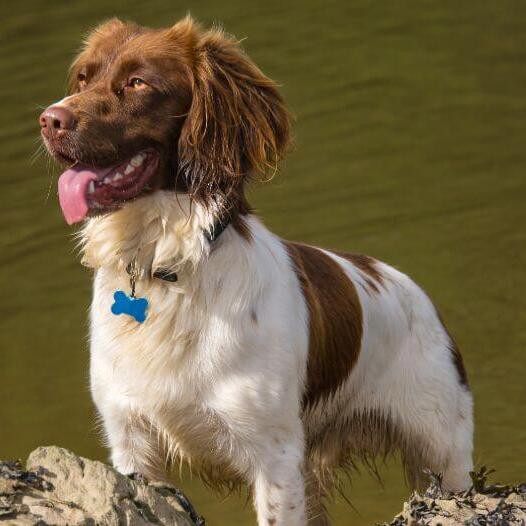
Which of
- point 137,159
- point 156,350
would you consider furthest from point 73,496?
point 137,159

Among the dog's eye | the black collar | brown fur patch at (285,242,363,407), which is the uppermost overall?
the dog's eye

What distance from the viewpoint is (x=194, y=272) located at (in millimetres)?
4602

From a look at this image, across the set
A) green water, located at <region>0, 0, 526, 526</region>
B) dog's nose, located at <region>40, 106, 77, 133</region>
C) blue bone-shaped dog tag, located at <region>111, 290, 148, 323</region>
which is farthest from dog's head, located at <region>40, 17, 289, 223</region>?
green water, located at <region>0, 0, 526, 526</region>

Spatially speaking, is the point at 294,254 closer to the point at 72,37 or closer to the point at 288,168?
the point at 288,168

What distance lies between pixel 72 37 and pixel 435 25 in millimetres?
3155

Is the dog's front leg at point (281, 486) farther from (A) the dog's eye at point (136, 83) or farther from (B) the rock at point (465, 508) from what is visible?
(A) the dog's eye at point (136, 83)

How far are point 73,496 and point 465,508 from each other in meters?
1.19

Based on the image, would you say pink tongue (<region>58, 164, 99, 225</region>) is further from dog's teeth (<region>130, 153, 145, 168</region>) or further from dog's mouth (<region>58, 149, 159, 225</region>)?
dog's teeth (<region>130, 153, 145, 168</region>)

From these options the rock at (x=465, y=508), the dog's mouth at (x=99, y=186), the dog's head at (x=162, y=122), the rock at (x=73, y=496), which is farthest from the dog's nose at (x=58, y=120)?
the rock at (x=465, y=508)

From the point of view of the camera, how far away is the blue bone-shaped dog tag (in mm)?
4648

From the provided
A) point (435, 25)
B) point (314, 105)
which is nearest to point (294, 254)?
point (314, 105)

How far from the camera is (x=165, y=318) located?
464 centimetres

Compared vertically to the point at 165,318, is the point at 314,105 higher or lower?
lower

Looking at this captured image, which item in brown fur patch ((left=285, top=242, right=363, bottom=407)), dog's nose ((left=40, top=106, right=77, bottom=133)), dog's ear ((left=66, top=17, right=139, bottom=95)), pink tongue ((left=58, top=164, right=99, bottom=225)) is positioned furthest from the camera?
brown fur patch ((left=285, top=242, right=363, bottom=407))
